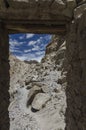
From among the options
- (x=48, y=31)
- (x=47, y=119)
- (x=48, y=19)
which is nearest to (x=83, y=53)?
(x=48, y=19)

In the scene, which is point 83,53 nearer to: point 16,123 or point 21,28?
point 21,28

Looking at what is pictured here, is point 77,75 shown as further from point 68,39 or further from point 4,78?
point 4,78

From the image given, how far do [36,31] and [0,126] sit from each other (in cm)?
218

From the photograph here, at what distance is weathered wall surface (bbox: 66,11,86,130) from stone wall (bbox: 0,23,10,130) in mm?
1253

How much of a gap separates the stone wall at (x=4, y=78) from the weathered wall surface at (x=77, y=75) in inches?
49.3

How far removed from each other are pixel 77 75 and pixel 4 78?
63.3 inches

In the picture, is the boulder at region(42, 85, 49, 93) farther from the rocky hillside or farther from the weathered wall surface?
the weathered wall surface

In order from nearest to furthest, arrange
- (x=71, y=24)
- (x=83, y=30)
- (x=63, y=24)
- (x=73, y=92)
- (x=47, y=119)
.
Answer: (x=83, y=30), (x=73, y=92), (x=71, y=24), (x=63, y=24), (x=47, y=119)

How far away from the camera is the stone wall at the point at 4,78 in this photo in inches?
221

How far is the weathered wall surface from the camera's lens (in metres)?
4.50

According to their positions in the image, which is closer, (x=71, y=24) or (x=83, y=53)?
(x=83, y=53)

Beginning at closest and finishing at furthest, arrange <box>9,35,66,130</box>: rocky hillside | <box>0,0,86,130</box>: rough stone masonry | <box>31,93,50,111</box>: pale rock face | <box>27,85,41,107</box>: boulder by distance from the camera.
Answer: <box>0,0,86,130</box>: rough stone masonry < <box>9,35,66,130</box>: rocky hillside < <box>31,93,50,111</box>: pale rock face < <box>27,85,41,107</box>: boulder

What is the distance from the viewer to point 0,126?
559 centimetres

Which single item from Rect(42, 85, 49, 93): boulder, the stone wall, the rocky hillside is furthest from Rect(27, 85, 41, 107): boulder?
the stone wall
